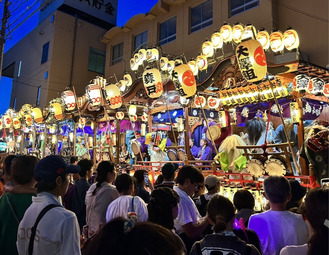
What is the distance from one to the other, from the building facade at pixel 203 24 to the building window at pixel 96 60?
60.5 inches

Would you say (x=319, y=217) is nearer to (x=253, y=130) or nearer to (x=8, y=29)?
(x=253, y=130)

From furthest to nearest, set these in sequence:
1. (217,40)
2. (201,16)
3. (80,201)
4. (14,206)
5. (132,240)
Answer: (201,16)
(217,40)
(80,201)
(14,206)
(132,240)

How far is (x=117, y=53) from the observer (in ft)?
84.1

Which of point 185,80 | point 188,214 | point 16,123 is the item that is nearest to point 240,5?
point 185,80

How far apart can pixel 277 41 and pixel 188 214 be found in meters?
8.56

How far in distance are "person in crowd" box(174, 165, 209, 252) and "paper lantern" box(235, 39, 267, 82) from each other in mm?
4885

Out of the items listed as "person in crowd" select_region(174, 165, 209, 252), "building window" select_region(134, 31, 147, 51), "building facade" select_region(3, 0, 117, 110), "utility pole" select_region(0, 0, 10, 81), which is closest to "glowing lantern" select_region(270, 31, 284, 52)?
"person in crowd" select_region(174, 165, 209, 252)

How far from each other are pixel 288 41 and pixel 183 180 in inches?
323

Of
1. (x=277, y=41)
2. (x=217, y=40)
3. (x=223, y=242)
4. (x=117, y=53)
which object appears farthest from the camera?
(x=117, y=53)

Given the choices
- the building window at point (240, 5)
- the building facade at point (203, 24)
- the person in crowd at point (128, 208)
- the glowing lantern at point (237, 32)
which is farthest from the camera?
the building window at point (240, 5)

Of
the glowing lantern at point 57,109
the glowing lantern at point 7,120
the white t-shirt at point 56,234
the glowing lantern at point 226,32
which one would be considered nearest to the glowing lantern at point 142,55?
the glowing lantern at point 226,32

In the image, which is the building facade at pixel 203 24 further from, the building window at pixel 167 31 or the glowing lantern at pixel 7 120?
the glowing lantern at pixel 7 120

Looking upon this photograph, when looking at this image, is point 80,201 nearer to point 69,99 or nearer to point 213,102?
point 213,102

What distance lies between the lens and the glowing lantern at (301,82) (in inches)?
350
